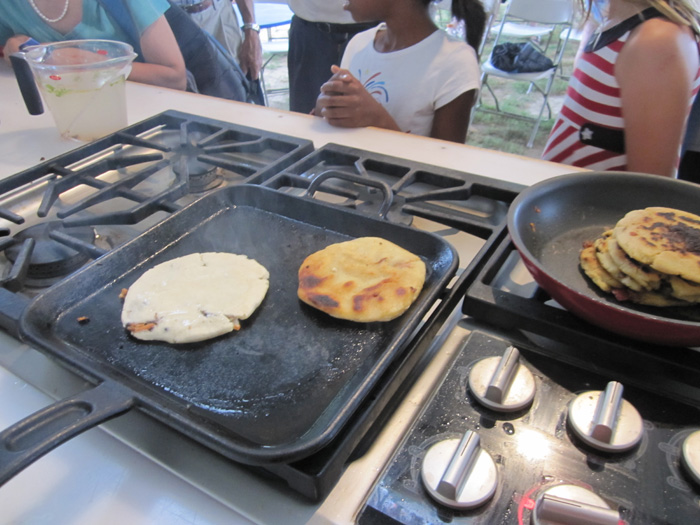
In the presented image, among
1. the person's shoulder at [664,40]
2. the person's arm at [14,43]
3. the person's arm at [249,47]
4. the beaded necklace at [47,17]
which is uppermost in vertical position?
the person's shoulder at [664,40]

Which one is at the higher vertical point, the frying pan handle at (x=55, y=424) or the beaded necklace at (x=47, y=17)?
the beaded necklace at (x=47, y=17)

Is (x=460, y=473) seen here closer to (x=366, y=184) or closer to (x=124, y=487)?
(x=124, y=487)

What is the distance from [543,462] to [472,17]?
1479 millimetres

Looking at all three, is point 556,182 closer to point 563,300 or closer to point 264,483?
point 563,300

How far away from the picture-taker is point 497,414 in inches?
20.0

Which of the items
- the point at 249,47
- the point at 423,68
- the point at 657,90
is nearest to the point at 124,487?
the point at 657,90

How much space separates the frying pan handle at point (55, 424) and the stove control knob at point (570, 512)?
40 centimetres

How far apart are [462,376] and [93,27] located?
191cm

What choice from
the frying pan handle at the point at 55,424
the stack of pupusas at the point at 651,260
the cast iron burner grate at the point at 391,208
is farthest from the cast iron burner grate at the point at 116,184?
the stack of pupusas at the point at 651,260

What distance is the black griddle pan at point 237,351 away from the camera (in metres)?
0.46

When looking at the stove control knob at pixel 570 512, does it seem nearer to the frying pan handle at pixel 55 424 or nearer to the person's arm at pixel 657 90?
the frying pan handle at pixel 55 424

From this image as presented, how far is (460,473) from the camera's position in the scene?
43 centimetres

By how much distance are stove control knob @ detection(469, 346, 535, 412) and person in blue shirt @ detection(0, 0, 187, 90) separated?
1.69 m

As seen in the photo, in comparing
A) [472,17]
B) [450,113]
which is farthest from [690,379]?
[472,17]
